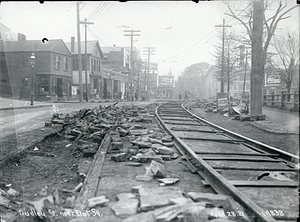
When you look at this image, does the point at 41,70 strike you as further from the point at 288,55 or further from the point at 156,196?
the point at 156,196

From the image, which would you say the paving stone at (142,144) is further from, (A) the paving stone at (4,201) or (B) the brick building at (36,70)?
(B) the brick building at (36,70)

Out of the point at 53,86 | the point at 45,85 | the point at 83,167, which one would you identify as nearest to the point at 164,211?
the point at 83,167

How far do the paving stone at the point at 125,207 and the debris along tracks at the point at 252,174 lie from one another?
0.94 m

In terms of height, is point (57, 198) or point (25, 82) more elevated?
point (25, 82)

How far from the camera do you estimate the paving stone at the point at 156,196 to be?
296 cm

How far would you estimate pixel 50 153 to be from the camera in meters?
6.93

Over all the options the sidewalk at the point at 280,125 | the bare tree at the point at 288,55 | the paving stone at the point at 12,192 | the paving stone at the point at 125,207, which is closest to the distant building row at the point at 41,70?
the bare tree at the point at 288,55

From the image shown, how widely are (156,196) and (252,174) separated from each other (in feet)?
6.35

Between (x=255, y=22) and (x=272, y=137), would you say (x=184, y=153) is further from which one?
(x=255, y=22)

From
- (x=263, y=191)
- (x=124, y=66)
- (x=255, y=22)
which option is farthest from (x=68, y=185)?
(x=124, y=66)

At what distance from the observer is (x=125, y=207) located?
9.71 feet

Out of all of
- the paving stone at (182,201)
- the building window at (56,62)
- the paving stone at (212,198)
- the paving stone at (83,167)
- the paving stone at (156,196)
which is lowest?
the paving stone at (83,167)

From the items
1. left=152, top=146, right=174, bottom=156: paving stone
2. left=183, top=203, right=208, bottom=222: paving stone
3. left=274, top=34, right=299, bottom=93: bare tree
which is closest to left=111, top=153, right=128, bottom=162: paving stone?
left=152, top=146, right=174, bottom=156: paving stone

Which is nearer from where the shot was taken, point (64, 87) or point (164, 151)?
point (164, 151)
